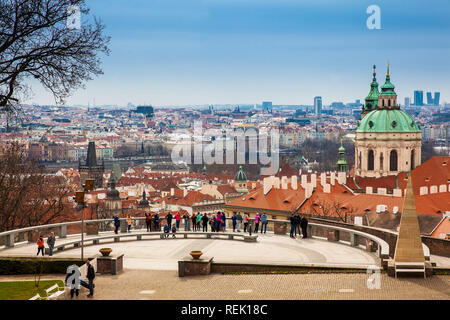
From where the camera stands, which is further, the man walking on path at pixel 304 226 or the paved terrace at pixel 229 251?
the man walking on path at pixel 304 226

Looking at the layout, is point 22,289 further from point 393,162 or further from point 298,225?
point 393,162

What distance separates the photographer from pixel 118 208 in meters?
74.4

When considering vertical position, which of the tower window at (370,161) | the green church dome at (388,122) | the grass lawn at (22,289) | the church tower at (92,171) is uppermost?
the green church dome at (388,122)

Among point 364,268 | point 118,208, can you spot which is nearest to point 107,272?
point 364,268

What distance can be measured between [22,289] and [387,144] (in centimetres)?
6973

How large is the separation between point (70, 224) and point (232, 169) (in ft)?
401

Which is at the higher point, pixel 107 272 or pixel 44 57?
pixel 44 57

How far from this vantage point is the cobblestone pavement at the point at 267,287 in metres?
13.4

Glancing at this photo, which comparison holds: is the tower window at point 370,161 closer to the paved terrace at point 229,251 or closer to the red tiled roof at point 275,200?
the red tiled roof at point 275,200

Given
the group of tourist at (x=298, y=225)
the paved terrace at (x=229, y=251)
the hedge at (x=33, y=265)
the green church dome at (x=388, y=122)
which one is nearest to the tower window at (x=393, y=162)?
the green church dome at (x=388, y=122)

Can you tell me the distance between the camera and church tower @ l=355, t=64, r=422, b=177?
263 feet

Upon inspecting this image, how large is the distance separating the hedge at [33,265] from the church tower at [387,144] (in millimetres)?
67008

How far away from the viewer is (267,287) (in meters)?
14.5
